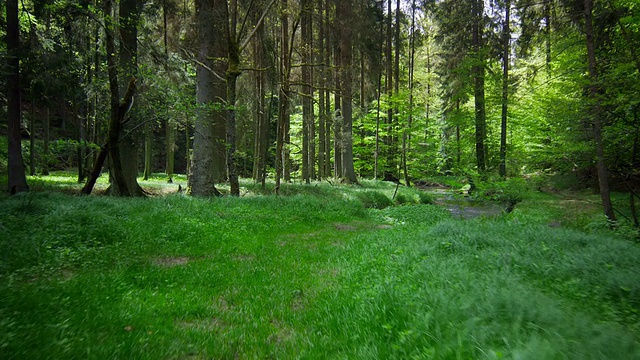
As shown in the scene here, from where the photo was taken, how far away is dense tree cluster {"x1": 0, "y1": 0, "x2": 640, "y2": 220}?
10.4m

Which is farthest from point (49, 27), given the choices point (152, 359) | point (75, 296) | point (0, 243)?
point (152, 359)

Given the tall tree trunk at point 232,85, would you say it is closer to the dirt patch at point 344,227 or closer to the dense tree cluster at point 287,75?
the dense tree cluster at point 287,75

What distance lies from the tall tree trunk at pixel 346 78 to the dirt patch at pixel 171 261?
1052 cm

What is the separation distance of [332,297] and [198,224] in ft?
16.5

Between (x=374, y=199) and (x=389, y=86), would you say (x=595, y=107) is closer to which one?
(x=374, y=199)

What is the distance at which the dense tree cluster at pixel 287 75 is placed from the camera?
10.4 metres

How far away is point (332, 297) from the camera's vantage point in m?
4.46

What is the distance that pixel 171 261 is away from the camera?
6.05 metres

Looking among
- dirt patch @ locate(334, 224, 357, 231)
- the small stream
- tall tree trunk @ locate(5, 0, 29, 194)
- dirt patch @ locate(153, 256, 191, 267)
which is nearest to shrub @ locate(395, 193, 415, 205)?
the small stream

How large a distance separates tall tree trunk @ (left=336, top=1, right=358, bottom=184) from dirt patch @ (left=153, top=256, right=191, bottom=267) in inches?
414

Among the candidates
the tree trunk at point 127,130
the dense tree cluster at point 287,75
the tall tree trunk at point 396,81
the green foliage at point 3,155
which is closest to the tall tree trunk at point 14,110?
the dense tree cluster at point 287,75

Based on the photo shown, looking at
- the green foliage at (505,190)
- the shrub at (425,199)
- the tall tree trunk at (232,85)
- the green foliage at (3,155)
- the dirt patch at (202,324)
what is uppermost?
the tall tree trunk at (232,85)

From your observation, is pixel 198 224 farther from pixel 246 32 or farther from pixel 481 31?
pixel 481 31

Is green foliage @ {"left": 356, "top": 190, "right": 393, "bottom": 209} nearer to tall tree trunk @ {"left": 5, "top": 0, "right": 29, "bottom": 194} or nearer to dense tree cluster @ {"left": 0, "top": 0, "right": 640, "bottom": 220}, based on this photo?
dense tree cluster @ {"left": 0, "top": 0, "right": 640, "bottom": 220}
